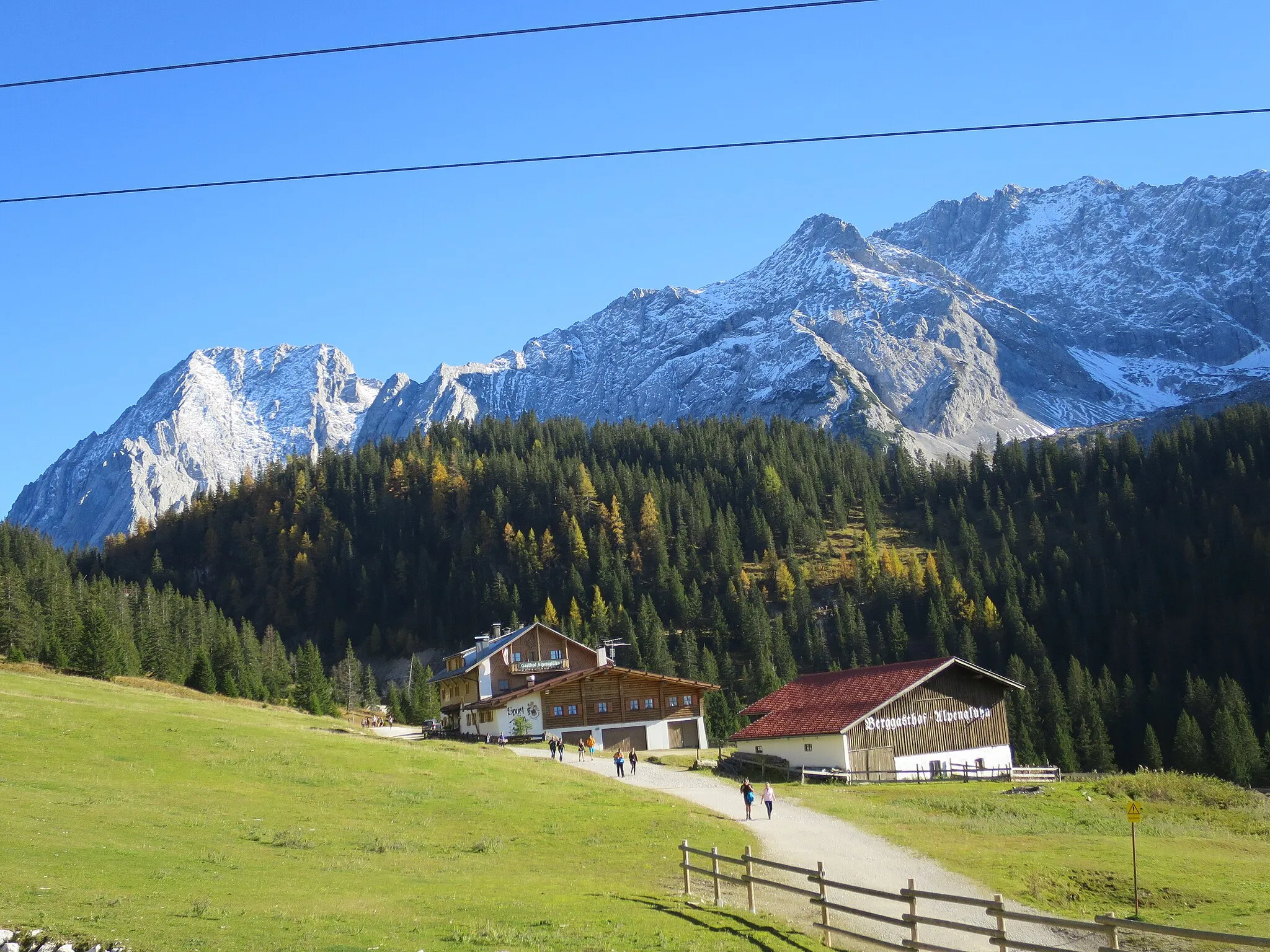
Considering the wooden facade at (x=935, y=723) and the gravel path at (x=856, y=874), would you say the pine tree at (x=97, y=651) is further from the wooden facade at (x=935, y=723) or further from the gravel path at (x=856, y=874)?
the wooden facade at (x=935, y=723)

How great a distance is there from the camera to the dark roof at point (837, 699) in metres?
68.8

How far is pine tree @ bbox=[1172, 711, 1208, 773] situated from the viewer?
110m

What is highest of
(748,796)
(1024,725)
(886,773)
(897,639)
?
(897,639)

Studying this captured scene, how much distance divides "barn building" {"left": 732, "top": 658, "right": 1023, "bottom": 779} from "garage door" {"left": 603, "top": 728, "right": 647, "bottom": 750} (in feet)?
53.5

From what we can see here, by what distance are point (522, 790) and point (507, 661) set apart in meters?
59.2

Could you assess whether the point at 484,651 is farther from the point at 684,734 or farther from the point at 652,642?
the point at 652,642

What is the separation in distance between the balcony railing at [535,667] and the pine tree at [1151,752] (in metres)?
61.1

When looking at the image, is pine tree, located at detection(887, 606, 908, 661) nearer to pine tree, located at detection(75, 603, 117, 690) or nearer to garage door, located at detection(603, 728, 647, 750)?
garage door, located at detection(603, 728, 647, 750)

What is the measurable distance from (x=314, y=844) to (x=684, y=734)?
64143 millimetres

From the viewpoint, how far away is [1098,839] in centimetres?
3944

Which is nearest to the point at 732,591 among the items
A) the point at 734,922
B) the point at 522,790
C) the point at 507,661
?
the point at 507,661

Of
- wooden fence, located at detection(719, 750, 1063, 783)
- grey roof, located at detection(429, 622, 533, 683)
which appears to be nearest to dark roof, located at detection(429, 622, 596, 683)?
grey roof, located at detection(429, 622, 533, 683)

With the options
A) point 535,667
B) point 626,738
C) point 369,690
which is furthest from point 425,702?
point 626,738

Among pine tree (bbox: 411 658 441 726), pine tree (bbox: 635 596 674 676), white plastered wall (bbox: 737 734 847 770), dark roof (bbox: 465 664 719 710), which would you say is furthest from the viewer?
pine tree (bbox: 635 596 674 676)
